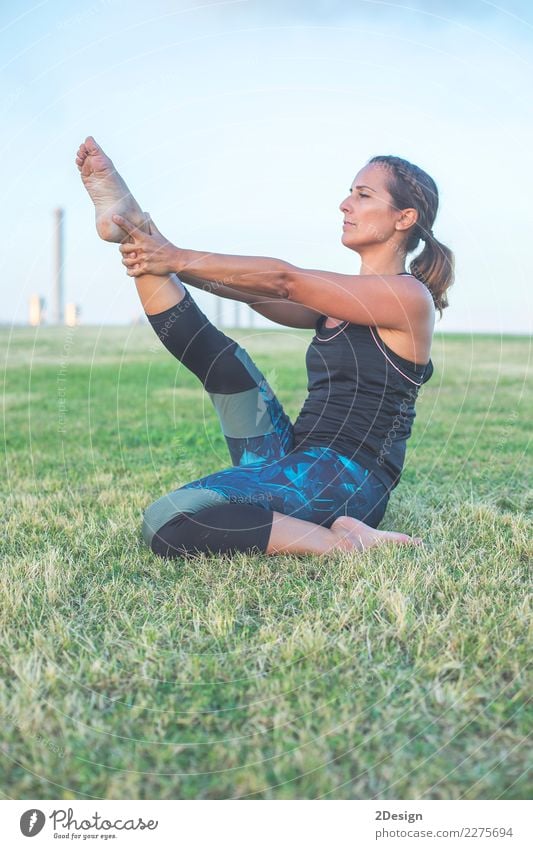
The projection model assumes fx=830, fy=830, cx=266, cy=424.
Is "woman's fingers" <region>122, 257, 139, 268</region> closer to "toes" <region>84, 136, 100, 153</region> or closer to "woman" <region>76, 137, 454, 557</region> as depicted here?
"woman" <region>76, 137, 454, 557</region>

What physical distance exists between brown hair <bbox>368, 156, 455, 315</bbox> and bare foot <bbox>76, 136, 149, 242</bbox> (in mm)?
973

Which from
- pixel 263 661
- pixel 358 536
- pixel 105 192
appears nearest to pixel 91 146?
pixel 105 192

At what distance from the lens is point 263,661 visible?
2.23 m

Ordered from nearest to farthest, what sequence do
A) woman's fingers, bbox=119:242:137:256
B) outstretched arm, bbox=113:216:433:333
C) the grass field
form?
the grass field → outstretched arm, bbox=113:216:433:333 → woman's fingers, bbox=119:242:137:256

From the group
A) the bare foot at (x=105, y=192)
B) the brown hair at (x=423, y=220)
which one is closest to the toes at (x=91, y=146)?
the bare foot at (x=105, y=192)

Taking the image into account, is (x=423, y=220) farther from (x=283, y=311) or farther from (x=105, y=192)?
(x=105, y=192)

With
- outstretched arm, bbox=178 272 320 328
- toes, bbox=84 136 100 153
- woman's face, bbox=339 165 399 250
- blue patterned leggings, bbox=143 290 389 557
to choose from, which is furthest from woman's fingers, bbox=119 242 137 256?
woman's face, bbox=339 165 399 250

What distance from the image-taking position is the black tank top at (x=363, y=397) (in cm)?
320

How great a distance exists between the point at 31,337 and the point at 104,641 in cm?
1213

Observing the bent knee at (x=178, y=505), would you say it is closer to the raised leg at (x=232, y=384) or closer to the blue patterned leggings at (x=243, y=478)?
the blue patterned leggings at (x=243, y=478)

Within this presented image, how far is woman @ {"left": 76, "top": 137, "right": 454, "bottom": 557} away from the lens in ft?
9.70

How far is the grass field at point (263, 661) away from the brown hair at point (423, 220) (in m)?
1.02
